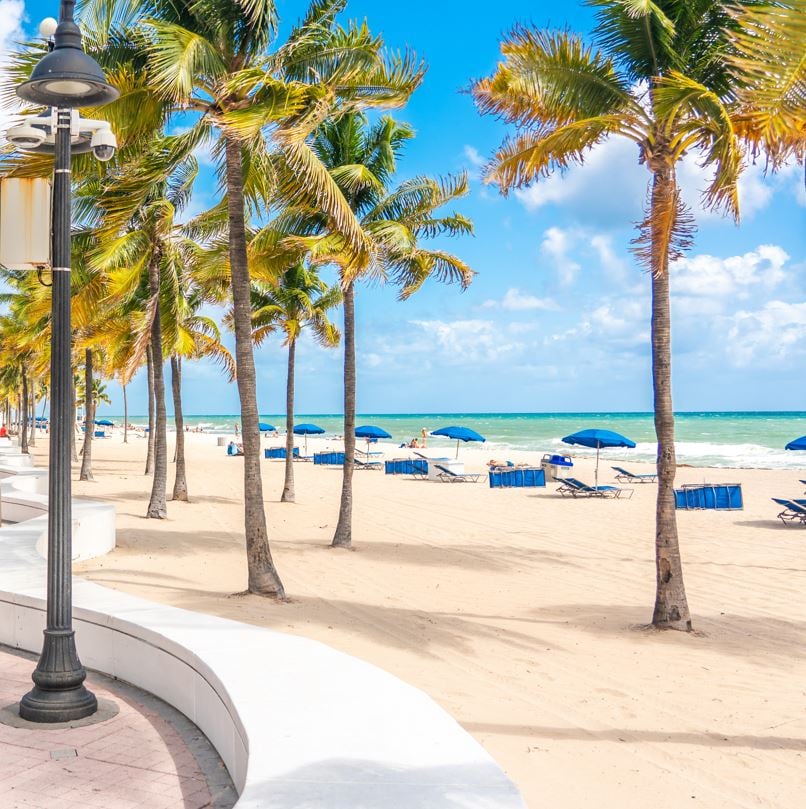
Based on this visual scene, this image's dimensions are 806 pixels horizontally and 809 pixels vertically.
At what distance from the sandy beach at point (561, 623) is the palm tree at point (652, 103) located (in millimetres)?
1383

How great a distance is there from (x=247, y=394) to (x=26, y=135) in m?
4.91

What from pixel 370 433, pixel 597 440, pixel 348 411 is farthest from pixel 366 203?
pixel 370 433

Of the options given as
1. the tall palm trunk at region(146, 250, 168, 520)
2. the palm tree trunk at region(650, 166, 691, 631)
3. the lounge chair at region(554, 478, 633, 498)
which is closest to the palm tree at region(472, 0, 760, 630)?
the palm tree trunk at region(650, 166, 691, 631)

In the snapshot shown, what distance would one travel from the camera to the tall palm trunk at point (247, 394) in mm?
9641

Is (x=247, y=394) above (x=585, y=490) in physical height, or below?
above

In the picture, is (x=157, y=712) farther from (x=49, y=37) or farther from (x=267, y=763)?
(x=49, y=37)

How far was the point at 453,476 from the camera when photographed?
96.3 feet

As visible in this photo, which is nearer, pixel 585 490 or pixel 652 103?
pixel 652 103

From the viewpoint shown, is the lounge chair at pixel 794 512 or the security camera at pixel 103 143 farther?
the lounge chair at pixel 794 512

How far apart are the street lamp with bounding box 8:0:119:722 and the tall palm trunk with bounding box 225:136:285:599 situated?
431cm

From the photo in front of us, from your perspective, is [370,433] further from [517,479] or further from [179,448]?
[179,448]

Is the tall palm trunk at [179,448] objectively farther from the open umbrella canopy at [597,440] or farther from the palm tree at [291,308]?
the open umbrella canopy at [597,440]

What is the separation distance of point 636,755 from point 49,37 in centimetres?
629

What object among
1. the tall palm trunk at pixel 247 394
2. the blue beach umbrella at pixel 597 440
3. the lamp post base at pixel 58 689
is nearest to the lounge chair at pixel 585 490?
the blue beach umbrella at pixel 597 440
